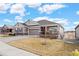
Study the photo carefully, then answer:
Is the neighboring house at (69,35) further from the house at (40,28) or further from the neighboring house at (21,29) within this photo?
the neighboring house at (21,29)

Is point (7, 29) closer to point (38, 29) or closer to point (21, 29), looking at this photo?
point (21, 29)

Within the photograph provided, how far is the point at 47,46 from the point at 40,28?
0.21 meters

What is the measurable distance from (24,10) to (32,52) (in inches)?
17.5

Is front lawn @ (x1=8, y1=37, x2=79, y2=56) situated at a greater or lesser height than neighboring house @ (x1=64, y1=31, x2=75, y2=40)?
lesser

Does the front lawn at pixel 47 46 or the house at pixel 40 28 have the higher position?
the house at pixel 40 28

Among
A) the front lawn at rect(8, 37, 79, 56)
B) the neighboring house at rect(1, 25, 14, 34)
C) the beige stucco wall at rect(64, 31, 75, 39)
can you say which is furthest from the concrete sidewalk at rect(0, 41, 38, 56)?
the beige stucco wall at rect(64, 31, 75, 39)

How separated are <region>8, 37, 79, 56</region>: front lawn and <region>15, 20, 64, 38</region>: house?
66mm

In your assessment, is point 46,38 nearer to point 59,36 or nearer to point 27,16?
point 59,36

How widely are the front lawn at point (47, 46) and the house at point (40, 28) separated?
0.07 meters

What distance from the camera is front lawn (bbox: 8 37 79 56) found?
2.12 metres

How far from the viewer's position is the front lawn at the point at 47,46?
2115 millimetres

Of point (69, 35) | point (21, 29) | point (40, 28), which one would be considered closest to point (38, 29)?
point (40, 28)

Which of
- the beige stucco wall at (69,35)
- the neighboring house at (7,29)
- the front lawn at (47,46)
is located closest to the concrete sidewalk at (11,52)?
the front lawn at (47,46)

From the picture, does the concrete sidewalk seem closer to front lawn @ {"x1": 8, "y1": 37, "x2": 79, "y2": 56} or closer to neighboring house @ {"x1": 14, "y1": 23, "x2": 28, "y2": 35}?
front lawn @ {"x1": 8, "y1": 37, "x2": 79, "y2": 56}
